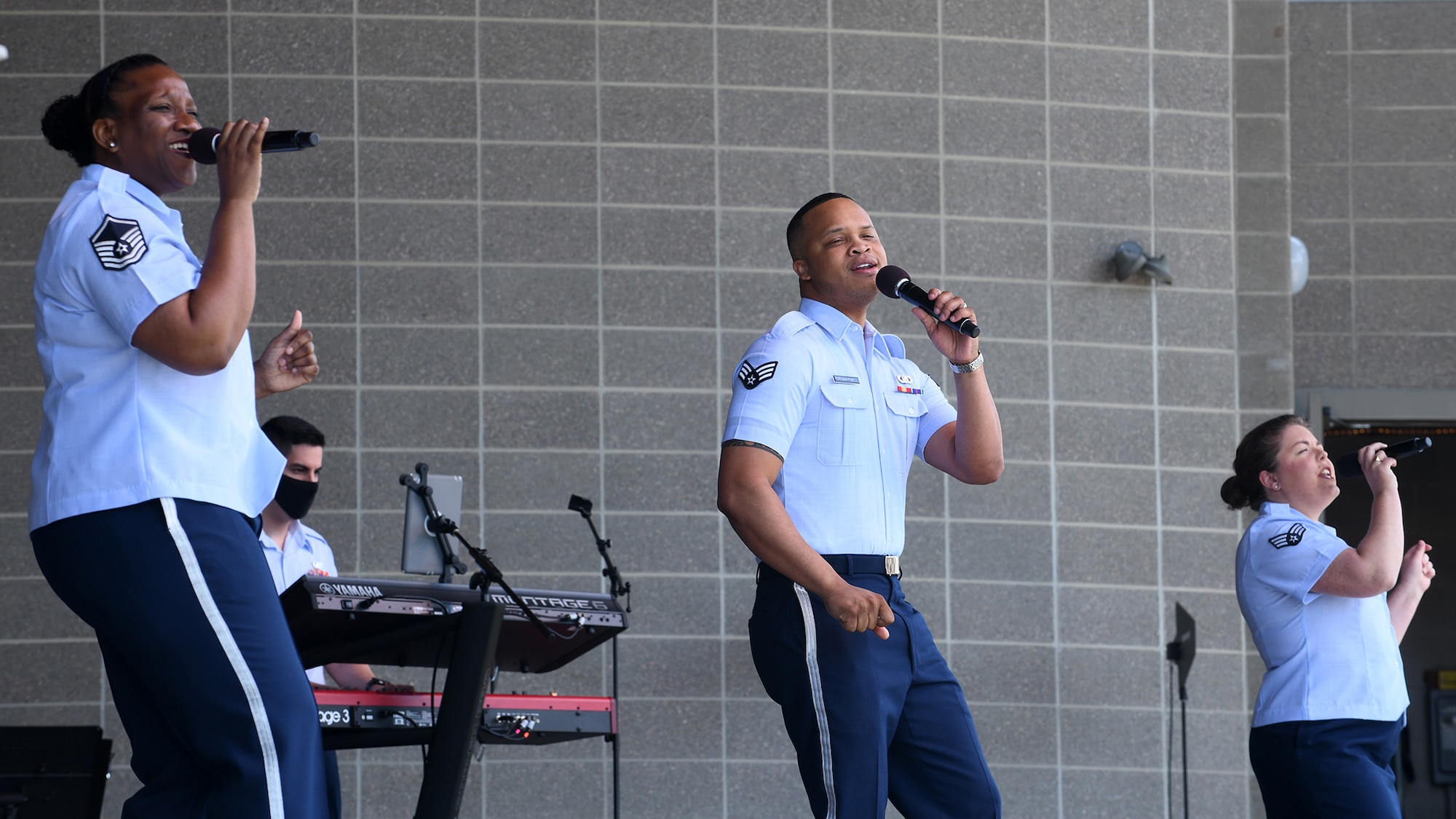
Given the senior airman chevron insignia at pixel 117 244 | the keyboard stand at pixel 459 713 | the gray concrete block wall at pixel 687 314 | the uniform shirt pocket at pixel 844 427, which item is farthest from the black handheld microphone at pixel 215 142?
the gray concrete block wall at pixel 687 314

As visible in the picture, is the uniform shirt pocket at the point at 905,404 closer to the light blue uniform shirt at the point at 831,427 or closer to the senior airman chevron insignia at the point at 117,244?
the light blue uniform shirt at the point at 831,427

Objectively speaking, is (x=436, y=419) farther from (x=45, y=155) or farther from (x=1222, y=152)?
(x=1222, y=152)

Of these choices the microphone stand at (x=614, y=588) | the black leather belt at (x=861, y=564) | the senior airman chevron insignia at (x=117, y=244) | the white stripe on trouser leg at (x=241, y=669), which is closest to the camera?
the white stripe on trouser leg at (x=241, y=669)

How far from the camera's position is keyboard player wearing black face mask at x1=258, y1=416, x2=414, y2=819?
14.0 ft

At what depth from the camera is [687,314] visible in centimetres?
552

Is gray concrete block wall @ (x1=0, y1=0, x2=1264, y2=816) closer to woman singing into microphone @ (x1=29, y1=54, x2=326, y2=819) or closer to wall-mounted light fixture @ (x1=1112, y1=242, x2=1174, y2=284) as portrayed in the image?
wall-mounted light fixture @ (x1=1112, y1=242, x2=1174, y2=284)

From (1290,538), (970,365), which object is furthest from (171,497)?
(1290,538)

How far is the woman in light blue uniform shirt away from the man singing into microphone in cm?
107

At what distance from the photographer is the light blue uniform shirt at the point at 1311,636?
11.6ft

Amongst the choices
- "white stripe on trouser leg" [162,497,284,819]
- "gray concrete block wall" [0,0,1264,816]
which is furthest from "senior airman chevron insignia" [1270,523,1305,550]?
"white stripe on trouser leg" [162,497,284,819]

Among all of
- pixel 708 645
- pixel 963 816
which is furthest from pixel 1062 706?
pixel 963 816

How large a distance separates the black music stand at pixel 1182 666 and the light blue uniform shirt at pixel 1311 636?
61.0 inches

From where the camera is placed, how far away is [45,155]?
538 cm

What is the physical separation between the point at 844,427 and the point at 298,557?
2.14 m
